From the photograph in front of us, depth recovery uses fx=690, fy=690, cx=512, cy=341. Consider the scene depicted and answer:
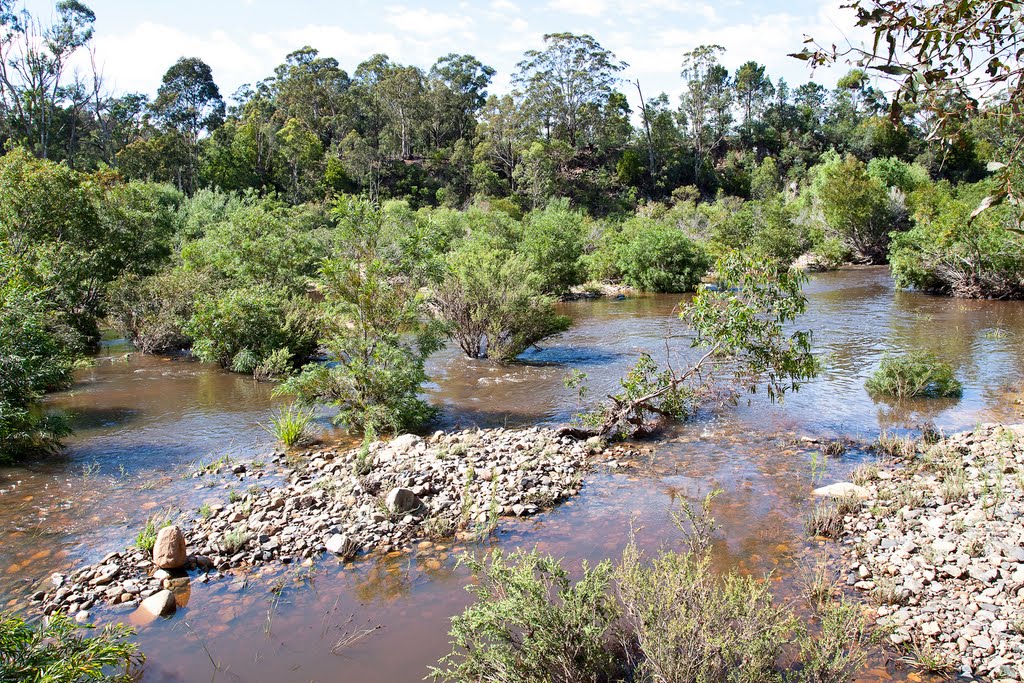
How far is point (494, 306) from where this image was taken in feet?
58.6

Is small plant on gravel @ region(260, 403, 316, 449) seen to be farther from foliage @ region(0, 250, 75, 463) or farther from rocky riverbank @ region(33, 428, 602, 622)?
foliage @ region(0, 250, 75, 463)

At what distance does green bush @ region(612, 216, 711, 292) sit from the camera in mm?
33469

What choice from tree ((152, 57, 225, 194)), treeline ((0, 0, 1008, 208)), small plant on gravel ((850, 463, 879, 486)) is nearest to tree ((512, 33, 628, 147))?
treeline ((0, 0, 1008, 208))

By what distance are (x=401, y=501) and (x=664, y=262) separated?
27276mm

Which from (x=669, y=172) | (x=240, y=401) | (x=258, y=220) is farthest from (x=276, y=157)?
(x=240, y=401)

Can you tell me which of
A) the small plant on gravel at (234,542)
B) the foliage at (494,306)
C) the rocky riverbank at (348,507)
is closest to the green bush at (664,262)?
the foliage at (494,306)

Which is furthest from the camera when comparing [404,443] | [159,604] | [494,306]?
[494,306]

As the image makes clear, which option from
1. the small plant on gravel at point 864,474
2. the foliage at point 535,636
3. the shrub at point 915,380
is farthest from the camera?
the shrub at point 915,380

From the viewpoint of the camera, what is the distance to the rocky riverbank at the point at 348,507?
7148mm

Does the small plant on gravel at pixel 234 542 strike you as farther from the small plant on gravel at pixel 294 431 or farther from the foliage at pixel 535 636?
the small plant on gravel at pixel 294 431

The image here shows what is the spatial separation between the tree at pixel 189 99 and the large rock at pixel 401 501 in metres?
64.0

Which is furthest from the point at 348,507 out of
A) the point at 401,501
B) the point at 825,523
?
the point at 825,523

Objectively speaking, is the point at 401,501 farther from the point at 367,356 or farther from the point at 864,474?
the point at 864,474

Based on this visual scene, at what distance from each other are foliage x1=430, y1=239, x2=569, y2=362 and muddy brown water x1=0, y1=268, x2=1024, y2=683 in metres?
0.72
